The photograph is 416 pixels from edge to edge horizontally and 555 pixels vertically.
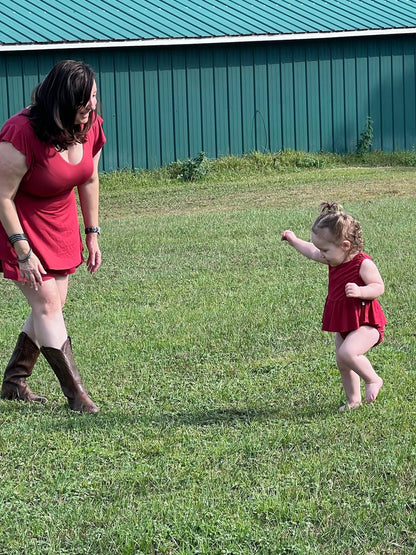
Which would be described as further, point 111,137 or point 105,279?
point 111,137

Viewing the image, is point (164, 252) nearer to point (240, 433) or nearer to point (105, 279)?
point (105, 279)

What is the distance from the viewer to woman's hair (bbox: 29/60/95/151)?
485cm

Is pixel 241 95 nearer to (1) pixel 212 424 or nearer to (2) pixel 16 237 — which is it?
(2) pixel 16 237

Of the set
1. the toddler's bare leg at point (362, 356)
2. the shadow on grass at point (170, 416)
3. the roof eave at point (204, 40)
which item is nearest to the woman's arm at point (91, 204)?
the shadow on grass at point (170, 416)

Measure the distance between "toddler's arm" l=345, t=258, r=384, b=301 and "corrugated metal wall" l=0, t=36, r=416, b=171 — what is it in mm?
11797

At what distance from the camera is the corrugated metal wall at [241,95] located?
646 inches

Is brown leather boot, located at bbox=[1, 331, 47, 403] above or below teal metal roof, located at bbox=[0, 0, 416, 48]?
below

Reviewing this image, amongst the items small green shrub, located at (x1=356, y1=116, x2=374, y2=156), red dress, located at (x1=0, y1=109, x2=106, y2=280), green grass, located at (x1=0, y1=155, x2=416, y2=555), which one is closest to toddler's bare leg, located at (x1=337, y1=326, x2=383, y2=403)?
green grass, located at (x1=0, y1=155, x2=416, y2=555)

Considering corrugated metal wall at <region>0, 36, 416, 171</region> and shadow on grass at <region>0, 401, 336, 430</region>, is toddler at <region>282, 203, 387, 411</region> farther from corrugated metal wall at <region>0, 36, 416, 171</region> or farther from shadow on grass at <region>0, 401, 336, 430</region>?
corrugated metal wall at <region>0, 36, 416, 171</region>

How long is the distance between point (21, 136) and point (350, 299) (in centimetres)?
186

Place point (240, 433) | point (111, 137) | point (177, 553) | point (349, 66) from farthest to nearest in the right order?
point (349, 66) → point (111, 137) → point (240, 433) → point (177, 553)

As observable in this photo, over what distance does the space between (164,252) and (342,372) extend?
513 cm

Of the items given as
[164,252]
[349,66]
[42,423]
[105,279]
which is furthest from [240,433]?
[349,66]

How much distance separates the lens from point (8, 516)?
391 centimetres
